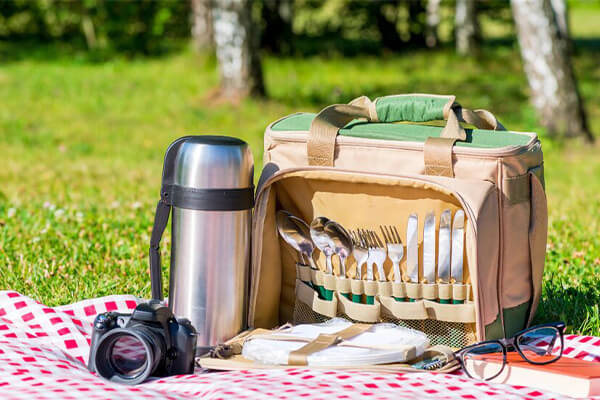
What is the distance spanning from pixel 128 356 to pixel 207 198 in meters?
0.53

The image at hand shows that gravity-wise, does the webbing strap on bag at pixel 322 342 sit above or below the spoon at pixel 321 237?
below

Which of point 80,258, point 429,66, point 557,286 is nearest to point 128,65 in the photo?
point 429,66

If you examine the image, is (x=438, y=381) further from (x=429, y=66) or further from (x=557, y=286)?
(x=429, y=66)

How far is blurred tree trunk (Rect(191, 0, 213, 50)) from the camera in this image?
11.7m

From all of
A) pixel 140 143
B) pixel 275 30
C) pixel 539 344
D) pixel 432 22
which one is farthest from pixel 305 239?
pixel 432 22

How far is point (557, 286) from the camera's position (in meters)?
3.36

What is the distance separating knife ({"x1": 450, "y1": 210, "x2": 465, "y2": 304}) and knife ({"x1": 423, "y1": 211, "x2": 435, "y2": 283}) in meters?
0.06

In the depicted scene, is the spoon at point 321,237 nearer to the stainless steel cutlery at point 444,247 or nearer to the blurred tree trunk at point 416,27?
the stainless steel cutlery at point 444,247

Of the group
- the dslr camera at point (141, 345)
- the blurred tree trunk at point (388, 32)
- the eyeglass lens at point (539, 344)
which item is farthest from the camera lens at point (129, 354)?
the blurred tree trunk at point (388, 32)

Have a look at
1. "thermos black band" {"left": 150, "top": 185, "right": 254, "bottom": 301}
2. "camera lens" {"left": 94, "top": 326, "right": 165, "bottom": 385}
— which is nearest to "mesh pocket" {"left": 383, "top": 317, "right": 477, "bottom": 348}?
"thermos black band" {"left": 150, "top": 185, "right": 254, "bottom": 301}

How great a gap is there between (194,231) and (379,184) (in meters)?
0.60

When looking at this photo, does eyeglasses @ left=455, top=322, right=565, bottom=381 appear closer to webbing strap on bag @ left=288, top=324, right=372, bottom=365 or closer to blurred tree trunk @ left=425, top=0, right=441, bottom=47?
webbing strap on bag @ left=288, top=324, right=372, bottom=365

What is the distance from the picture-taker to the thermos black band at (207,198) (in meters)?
2.57

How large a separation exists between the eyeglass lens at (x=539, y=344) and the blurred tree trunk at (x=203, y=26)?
9.74 meters
